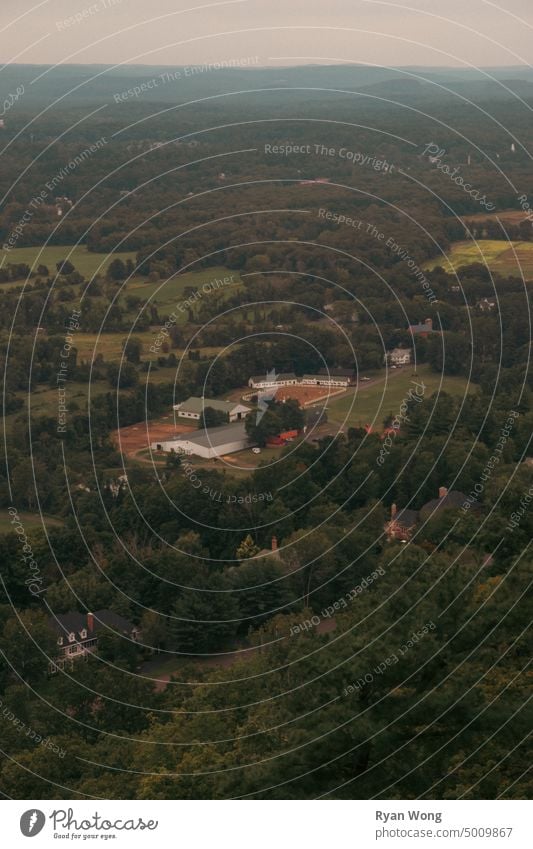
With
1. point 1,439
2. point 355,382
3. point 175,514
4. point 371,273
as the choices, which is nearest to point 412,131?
point 371,273

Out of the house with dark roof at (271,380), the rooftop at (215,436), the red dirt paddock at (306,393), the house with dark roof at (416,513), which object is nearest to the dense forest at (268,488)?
the house with dark roof at (416,513)

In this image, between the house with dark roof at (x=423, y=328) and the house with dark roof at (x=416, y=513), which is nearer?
the house with dark roof at (x=416, y=513)

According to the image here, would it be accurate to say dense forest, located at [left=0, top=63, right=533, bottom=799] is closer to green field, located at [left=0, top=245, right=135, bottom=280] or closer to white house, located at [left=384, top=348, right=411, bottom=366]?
green field, located at [left=0, top=245, right=135, bottom=280]

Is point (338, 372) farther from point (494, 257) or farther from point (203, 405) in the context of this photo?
point (494, 257)

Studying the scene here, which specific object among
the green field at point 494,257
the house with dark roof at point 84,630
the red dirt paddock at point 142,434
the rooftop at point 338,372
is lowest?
the rooftop at point 338,372

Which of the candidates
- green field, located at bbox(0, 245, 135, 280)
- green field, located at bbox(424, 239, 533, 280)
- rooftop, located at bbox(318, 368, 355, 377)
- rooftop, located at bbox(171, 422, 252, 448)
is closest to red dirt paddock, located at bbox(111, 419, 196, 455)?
rooftop, located at bbox(171, 422, 252, 448)

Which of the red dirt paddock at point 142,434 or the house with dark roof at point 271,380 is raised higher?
the red dirt paddock at point 142,434

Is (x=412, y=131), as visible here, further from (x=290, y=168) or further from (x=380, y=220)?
(x=380, y=220)

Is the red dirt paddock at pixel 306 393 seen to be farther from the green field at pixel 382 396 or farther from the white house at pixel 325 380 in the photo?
the green field at pixel 382 396
